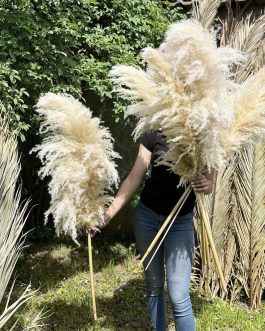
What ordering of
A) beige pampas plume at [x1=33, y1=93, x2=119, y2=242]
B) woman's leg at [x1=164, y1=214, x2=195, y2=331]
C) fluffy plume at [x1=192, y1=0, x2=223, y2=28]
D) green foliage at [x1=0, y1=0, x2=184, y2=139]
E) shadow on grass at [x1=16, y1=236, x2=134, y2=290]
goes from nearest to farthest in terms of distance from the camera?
beige pampas plume at [x1=33, y1=93, x2=119, y2=242], woman's leg at [x1=164, y1=214, x2=195, y2=331], green foliage at [x1=0, y1=0, x2=184, y2=139], fluffy plume at [x1=192, y1=0, x2=223, y2=28], shadow on grass at [x1=16, y1=236, x2=134, y2=290]

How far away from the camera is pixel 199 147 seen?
2.45 metres

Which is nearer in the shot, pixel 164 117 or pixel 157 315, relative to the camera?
pixel 164 117

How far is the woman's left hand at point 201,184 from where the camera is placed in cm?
264

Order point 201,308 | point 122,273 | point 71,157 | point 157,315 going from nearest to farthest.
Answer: point 71,157 → point 157,315 → point 201,308 → point 122,273

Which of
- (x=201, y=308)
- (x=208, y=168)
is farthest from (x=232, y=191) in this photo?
(x=208, y=168)

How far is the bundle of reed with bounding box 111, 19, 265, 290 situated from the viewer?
2.25m

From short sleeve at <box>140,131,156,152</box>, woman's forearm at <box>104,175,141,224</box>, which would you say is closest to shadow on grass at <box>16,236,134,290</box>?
woman's forearm at <box>104,175,141,224</box>

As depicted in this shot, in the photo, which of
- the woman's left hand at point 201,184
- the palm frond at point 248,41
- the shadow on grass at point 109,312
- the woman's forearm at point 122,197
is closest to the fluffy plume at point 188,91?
the woman's left hand at point 201,184

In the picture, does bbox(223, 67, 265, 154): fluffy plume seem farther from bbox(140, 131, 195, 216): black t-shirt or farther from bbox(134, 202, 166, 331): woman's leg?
bbox(134, 202, 166, 331): woman's leg

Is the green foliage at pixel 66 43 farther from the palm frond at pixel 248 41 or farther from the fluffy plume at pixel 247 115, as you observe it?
the fluffy plume at pixel 247 115

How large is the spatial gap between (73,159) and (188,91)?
81 centimetres

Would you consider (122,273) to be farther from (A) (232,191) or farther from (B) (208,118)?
(B) (208,118)

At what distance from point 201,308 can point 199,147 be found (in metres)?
2.25

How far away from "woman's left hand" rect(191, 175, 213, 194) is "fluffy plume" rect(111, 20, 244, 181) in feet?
0.43
